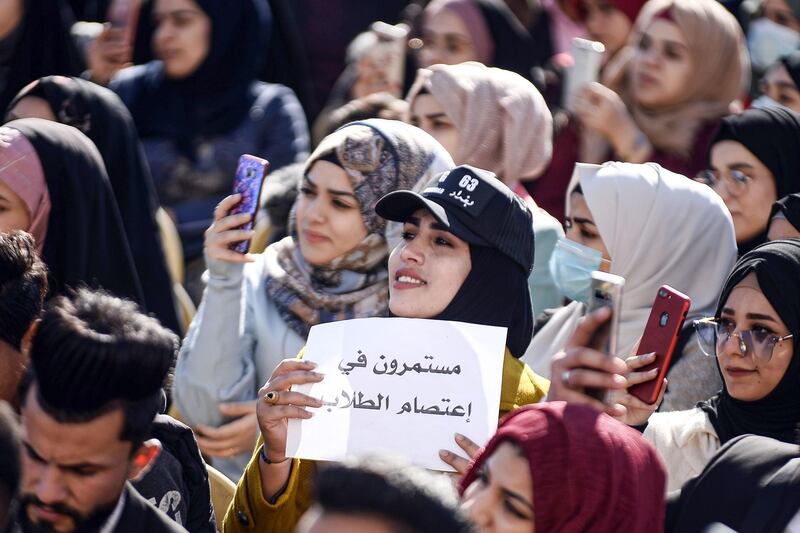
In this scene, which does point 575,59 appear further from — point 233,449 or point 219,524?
point 219,524

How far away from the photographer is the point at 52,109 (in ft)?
18.6

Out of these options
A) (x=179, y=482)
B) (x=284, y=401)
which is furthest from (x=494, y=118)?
(x=179, y=482)

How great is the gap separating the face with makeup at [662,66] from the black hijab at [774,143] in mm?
1120

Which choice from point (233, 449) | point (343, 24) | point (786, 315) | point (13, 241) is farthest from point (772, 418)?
point (343, 24)

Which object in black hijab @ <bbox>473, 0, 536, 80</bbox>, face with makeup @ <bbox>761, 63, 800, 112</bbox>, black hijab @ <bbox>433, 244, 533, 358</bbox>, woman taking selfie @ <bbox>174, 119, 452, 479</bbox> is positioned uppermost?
black hijab @ <bbox>433, 244, 533, 358</bbox>

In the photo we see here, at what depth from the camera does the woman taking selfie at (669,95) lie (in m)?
6.77

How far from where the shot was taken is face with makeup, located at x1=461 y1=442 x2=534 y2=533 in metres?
3.19

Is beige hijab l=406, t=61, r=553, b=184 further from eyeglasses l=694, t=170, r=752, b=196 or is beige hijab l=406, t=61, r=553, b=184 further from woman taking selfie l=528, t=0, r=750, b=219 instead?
eyeglasses l=694, t=170, r=752, b=196

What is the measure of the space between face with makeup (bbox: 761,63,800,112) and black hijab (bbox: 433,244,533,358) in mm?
2755

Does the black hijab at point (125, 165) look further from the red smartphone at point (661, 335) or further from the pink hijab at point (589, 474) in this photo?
the pink hijab at point (589, 474)

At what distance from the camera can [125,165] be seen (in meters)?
5.59

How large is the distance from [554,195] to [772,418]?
2.96 m

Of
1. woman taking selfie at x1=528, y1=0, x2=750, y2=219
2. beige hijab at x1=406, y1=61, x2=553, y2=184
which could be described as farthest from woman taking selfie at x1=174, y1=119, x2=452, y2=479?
woman taking selfie at x1=528, y1=0, x2=750, y2=219

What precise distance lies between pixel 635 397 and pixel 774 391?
572 mm
